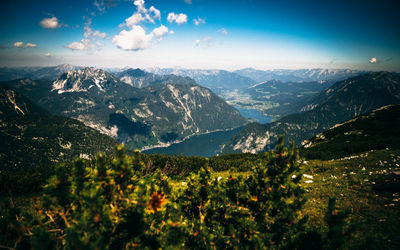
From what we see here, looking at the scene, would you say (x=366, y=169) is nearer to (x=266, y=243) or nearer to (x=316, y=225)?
(x=316, y=225)

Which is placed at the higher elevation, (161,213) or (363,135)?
(161,213)

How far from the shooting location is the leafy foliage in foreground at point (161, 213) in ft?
44.4

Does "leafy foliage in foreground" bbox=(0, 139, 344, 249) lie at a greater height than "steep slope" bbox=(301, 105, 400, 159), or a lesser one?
greater

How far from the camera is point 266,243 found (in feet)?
47.6

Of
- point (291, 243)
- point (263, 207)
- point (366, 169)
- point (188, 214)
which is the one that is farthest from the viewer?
point (366, 169)

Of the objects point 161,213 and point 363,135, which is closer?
point 161,213

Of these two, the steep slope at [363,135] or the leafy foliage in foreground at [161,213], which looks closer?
the leafy foliage in foreground at [161,213]

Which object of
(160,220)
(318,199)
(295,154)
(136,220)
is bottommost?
(318,199)

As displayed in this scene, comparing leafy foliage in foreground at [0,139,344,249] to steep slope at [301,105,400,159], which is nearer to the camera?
leafy foliage in foreground at [0,139,344,249]

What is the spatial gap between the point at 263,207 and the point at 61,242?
2091cm

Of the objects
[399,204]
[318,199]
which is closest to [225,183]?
[318,199]

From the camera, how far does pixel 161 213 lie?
1872cm

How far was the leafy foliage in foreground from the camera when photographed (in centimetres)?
1352

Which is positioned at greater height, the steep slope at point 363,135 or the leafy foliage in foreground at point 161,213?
the leafy foliage in foreground at point 161,213
